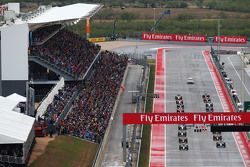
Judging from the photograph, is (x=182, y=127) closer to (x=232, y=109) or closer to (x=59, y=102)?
(x=232, y=109)

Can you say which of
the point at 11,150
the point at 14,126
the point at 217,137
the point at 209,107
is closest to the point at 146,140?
the point at 217,137

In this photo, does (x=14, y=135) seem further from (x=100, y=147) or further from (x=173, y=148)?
(x=173, y=148)

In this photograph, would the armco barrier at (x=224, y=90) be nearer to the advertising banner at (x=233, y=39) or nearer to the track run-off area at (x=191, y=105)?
the track run-off area at (x=191, y=105)

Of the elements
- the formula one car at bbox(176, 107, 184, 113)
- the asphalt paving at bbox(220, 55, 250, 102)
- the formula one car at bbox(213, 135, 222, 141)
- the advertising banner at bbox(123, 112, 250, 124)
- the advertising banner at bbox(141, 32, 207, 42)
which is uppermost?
the advertising banner at bbox(123, 112, 250, 124)

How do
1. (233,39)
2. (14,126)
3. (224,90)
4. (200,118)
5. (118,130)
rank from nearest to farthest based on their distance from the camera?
(14,126) → (200,118) → (118,130) → (224,90) → (233,39)

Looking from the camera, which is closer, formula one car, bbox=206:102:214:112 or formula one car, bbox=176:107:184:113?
formula one car, bbox=176:107:184:113

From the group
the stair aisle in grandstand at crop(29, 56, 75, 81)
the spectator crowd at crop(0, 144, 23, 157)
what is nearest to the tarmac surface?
the stair aisle in grandstand at crop(29, 56, 75, 81)

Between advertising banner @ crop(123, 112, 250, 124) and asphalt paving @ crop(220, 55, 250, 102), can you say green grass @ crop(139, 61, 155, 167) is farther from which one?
asphalt paving @ crop(220, 55, 250, 102)
